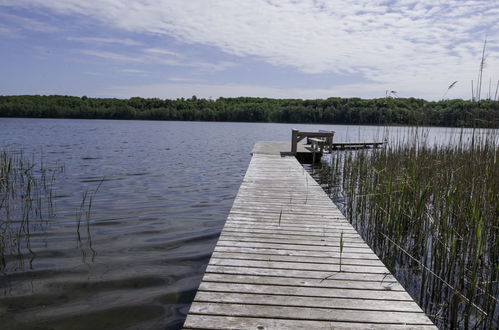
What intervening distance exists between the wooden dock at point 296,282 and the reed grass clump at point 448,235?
52cm

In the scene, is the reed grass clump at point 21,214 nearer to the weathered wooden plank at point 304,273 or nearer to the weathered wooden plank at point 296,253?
the weathered wooden plank at point 296,253

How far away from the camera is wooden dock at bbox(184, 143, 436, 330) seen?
1.76m

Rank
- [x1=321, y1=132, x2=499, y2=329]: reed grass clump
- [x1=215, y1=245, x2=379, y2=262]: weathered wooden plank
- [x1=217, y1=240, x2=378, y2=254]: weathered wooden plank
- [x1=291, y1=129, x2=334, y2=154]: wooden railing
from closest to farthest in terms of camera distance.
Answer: [x1=321, y1=132, x2=499, y2=329]: reed grass clump → [x1=215, y1=245, x2=379, y2=262]: weathered wooden plank → [x1=217, y1=240, x2=378, y2=254]: weathered wooden plank → [x1=291, y1=129, x2=334, y2=154]: wooden railing

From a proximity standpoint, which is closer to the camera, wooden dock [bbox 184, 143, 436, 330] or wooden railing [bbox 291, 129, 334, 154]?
wooden dock [bbox 184, 143, 436, 330]

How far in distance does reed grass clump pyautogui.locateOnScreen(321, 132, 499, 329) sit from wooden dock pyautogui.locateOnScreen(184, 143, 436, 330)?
525 millimetres

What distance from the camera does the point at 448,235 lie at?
275cm

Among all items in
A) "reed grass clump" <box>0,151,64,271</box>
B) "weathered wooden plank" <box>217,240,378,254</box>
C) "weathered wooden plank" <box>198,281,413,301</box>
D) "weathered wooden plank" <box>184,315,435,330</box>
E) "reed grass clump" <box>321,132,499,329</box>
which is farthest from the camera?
"reed grass clump" <box>0,151,64,271</box>

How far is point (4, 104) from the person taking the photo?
4844 centimetres

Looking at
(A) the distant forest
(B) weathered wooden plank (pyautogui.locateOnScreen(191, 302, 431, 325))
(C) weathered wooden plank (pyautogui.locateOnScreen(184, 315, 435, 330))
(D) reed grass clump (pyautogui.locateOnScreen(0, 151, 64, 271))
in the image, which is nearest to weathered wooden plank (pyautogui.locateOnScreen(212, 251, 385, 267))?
(B) weathered wooden plank (pyautogui.locateOnScreen(191, 302, 431, 325))

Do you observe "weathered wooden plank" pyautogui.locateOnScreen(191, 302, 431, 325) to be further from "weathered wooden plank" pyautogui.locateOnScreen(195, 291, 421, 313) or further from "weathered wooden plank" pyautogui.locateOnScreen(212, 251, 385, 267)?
"weathered wooden plank" pyautogui.locateOnScreen(212, 251, 385, 267)

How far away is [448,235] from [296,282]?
1.40 metres

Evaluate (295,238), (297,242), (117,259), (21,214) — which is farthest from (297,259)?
(21,214)

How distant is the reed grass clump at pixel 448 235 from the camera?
246 centimetres

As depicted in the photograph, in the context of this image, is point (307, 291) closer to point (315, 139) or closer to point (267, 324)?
point (267, 324)
